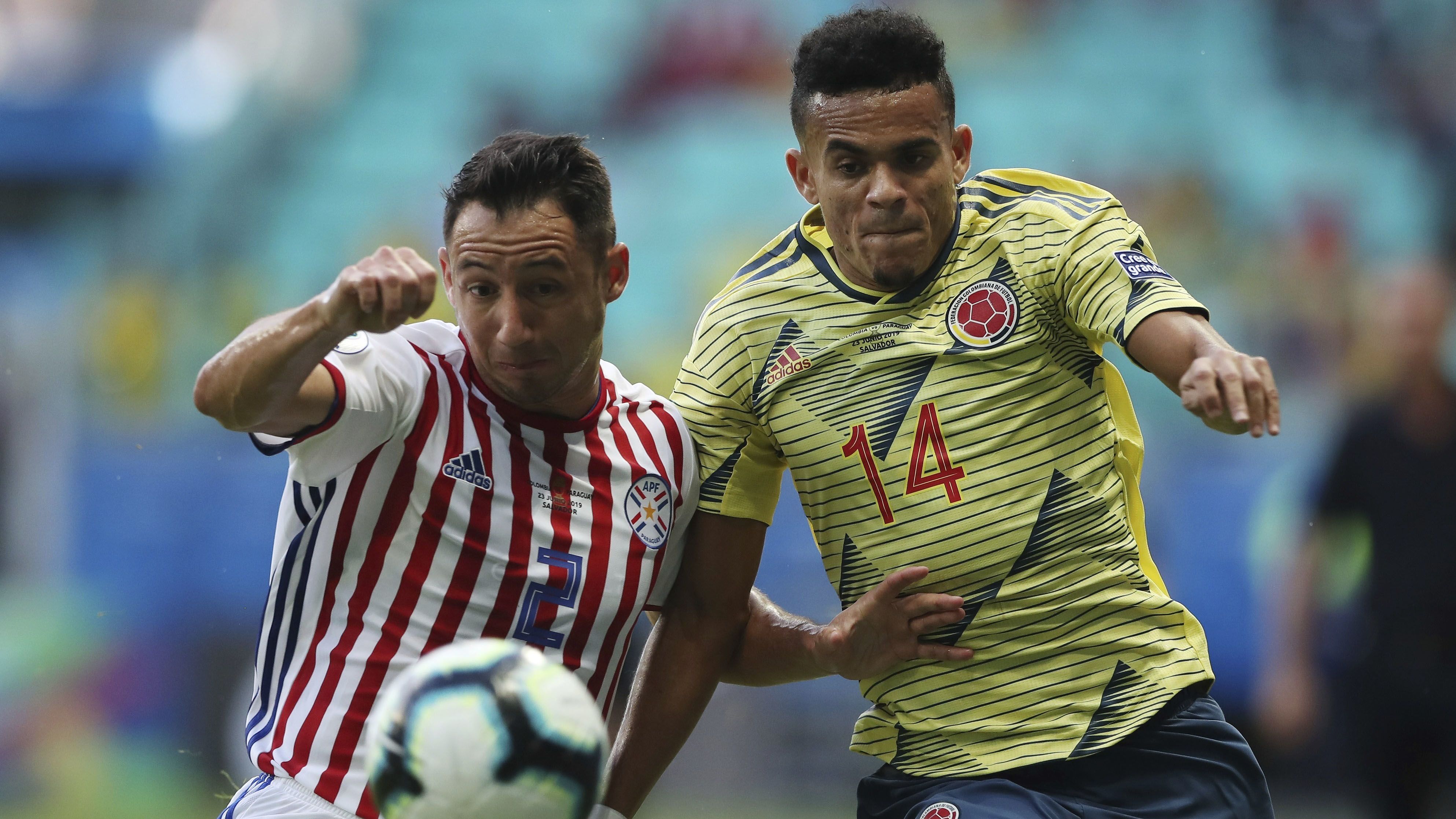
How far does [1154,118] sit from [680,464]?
22.0 ft

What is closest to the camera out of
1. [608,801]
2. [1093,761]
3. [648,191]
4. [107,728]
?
[1093,761]

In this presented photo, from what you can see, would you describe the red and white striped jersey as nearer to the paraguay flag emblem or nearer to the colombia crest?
the paraguay flag emblem

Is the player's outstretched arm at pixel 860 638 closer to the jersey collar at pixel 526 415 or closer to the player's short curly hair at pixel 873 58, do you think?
the jersey collar at pixel 526 415

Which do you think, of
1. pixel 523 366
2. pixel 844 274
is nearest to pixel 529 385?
pixel 523 366

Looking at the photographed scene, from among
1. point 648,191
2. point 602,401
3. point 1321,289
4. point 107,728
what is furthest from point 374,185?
point 602,401

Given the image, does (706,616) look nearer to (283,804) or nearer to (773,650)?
(773,650)

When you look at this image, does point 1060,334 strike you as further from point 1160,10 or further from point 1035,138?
point 1160,10

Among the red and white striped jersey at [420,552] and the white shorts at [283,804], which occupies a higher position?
the red and white striped jersey at [420,552]

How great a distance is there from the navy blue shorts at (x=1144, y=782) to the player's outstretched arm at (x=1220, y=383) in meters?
0.71

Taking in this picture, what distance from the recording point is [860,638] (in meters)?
2.59

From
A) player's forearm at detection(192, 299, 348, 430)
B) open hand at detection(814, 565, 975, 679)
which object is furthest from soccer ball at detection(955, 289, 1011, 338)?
player's forearm at detection(192, 299, 348, 430)

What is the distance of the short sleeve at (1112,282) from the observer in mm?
2307

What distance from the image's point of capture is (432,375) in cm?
257

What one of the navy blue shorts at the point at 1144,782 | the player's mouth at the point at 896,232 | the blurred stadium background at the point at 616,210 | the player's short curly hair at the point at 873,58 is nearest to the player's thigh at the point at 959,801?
the navy blue shorts at the point at 1144,782
